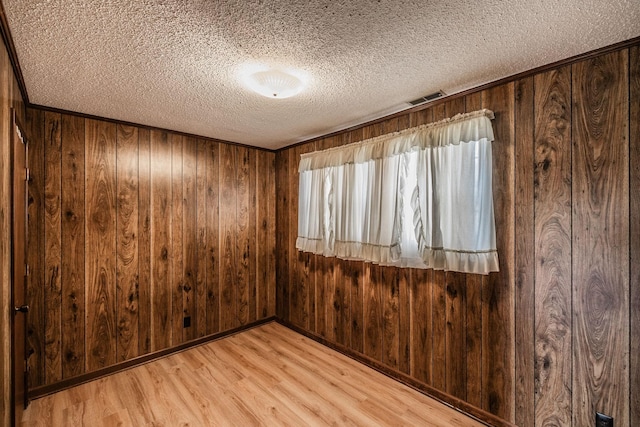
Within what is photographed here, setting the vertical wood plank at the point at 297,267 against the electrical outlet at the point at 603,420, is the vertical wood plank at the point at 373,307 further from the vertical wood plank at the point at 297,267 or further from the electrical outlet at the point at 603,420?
the electrical outlet at the point at 603,420

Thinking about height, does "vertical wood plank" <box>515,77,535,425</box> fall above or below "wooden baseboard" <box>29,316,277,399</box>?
above

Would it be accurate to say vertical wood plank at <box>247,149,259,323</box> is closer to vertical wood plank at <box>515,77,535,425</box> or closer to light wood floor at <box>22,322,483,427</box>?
light wood floor at <box>22,322,483,427</box>

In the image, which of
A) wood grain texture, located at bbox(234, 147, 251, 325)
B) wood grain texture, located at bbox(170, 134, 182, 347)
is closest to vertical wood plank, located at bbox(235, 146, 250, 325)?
wood grain texture, located at bbox(234, 147, 251, 325)

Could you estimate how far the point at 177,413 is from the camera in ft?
7.06

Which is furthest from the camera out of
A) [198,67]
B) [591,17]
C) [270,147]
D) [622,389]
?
[270,147]

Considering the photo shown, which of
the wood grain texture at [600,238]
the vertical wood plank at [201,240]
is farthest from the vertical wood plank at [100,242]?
the wood grain texture at [600,238]

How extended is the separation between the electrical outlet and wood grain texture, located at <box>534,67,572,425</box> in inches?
5.0

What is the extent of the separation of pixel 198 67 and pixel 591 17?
206 centimetres

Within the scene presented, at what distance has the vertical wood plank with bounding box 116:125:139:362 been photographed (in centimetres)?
277

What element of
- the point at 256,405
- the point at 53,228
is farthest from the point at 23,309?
the point at 256,405

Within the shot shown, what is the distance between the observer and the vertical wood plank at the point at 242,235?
3668 millimetres

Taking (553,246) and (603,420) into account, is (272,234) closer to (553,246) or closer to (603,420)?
(553,246)

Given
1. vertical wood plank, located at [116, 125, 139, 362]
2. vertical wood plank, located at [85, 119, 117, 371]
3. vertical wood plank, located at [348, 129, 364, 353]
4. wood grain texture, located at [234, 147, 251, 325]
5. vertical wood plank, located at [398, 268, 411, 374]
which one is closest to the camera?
vertical wood plank, located at [398, 268, 411, 374]

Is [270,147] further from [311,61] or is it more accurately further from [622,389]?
[622,389]
